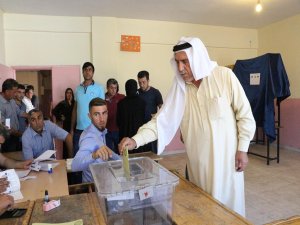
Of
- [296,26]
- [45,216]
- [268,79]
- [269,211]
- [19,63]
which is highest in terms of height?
[296,26]

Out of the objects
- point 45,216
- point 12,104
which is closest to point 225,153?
point 45,216

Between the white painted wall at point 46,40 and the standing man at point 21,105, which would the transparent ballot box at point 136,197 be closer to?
the standing man at point 21,105

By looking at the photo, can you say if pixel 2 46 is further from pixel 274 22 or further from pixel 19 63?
pixel 274 22

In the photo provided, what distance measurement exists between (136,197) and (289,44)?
559 cm

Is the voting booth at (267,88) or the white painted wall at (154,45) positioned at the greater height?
the white painted wall at (154,45)

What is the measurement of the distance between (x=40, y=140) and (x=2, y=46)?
267 cm

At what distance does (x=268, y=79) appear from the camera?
448 centimetres

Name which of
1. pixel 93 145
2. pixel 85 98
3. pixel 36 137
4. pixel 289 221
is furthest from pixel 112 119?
pixel 289 221

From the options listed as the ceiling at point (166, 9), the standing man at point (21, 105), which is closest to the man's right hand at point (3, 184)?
the standing man at point (21, 105)

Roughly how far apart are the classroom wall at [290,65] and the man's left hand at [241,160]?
438 centimetres

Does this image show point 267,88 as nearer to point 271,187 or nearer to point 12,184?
point 271,187

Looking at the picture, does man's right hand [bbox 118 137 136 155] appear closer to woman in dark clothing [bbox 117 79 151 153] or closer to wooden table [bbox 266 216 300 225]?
wooden table [bbox 266 216 300 225]

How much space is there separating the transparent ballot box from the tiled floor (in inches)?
77.4

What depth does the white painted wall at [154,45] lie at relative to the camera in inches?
190
